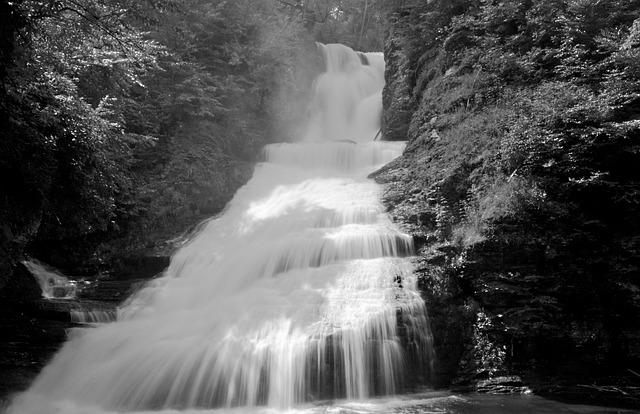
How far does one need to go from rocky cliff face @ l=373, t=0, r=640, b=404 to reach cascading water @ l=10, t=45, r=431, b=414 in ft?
2.90

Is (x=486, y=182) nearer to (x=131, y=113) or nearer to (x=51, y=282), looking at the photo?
(x=51, y=282)

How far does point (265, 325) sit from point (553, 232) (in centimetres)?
531

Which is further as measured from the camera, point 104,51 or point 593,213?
point 104,51

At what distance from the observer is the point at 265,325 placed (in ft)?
27.2

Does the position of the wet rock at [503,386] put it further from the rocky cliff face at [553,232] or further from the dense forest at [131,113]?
the dense forest at [131,113]

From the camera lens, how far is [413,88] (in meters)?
16.6

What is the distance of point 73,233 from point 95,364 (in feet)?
14.4

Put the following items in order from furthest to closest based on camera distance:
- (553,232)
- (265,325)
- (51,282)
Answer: (51,282), (553,232), (265,325)

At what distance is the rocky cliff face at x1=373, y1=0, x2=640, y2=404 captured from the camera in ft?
26.2

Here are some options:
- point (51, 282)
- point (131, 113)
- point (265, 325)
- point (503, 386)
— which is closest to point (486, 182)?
point (503, 386)

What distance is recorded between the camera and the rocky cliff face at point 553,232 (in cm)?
798

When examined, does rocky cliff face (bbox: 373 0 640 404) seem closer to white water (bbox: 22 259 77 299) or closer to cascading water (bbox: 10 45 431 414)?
cascading water (bbox: 10 45 431 414)

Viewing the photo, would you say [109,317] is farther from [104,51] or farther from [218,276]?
[104,51]

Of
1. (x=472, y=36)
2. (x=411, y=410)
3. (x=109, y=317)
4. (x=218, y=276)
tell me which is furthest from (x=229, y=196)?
(x=411, y=410)
